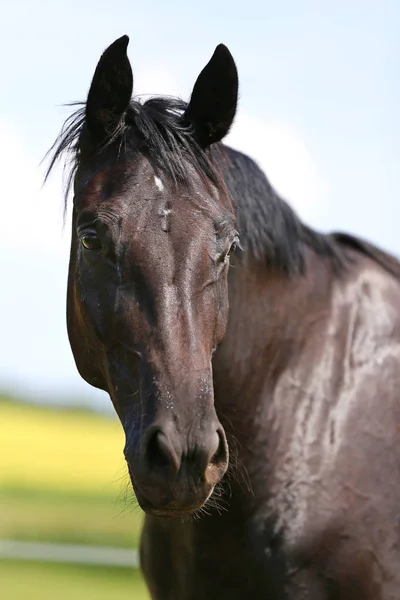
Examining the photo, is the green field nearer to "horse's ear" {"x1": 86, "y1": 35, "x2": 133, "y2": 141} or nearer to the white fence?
the white fence

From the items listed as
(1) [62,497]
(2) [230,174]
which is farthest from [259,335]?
(1) [62,497]

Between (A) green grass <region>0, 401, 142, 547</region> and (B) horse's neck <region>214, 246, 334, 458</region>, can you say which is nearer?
(B) horse's neck <region>214, 246, 334, 458</region>

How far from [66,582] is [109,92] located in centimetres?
902

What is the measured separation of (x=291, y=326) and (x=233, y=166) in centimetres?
75

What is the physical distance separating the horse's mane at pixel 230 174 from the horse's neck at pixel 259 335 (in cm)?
10

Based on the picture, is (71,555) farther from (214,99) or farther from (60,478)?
(60,478)

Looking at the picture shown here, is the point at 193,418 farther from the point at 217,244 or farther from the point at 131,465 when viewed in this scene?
the point at 217,244

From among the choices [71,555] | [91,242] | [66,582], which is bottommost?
[66,582]

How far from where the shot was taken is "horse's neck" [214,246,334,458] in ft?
11.9

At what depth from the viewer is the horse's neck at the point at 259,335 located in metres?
3.63

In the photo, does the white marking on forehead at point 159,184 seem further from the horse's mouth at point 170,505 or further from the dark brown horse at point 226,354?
the horse's mouth at point 170,505

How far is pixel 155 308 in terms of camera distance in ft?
9.55

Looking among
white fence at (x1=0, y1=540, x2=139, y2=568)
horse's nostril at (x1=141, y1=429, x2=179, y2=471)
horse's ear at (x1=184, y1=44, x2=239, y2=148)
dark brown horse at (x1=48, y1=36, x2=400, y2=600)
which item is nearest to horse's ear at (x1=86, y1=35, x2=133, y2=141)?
dark brown horse at (x1=48, y1=36, x2=400, y2=600)

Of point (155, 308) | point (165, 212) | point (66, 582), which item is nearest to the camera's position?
point (155, 308)
